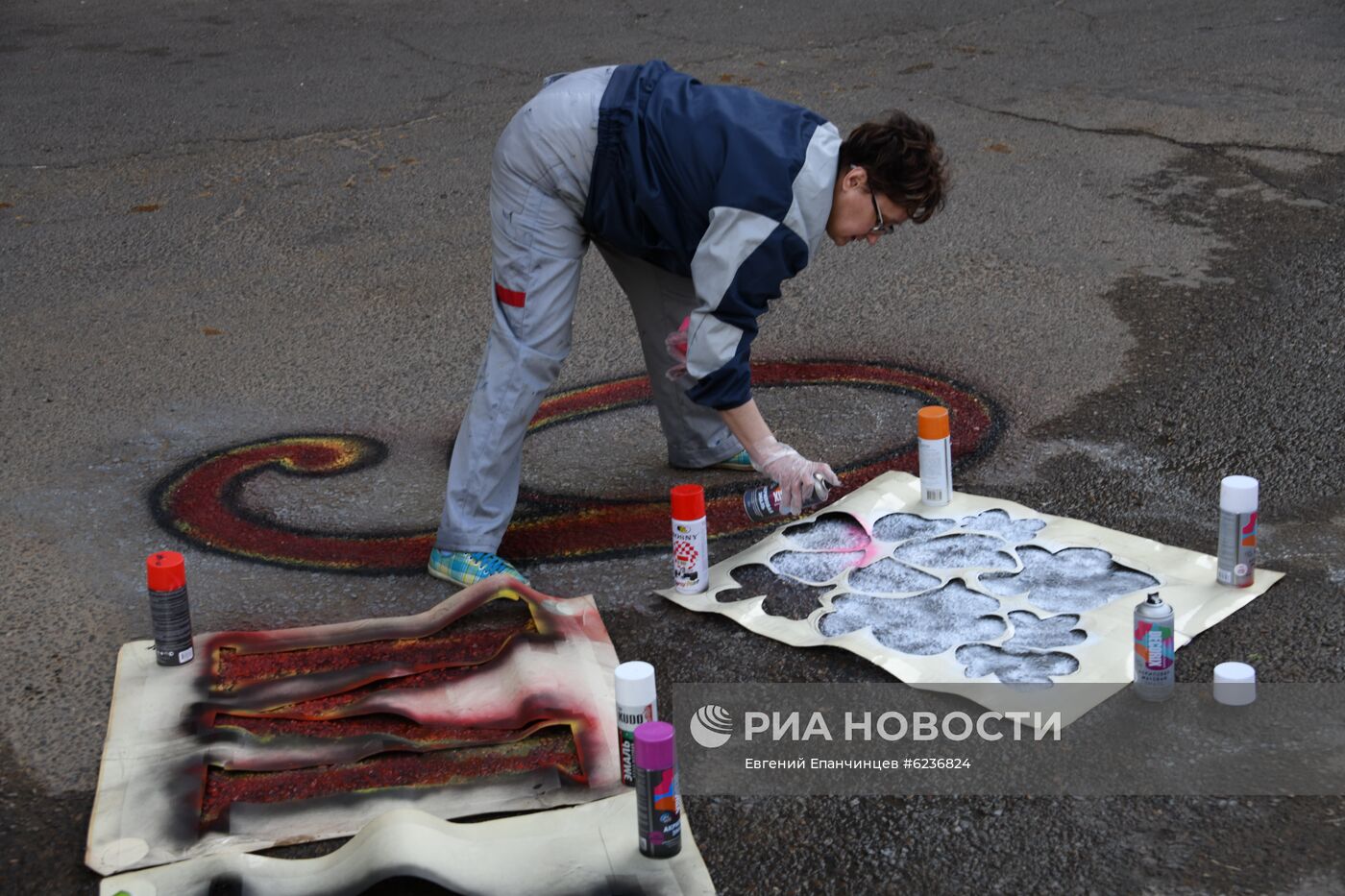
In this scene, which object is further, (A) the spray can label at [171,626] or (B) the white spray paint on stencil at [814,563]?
(B) the white spray paint on stencil at [814,563]

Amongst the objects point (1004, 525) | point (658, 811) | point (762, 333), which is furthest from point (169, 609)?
point (762, 333)

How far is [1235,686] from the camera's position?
2.91 m

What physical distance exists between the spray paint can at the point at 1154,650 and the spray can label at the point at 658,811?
3.34 ft

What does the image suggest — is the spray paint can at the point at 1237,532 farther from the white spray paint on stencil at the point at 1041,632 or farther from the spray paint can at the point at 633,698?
the spray paint can at the point at 633,698

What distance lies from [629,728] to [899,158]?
1348 millimetres

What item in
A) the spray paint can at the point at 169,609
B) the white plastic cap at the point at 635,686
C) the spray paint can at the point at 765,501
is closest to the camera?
the white plastic cap at the point at 635,686

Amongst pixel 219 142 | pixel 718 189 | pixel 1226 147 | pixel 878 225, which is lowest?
pixel 1226 147

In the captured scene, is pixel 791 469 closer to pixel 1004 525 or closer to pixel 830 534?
pixel 830 534

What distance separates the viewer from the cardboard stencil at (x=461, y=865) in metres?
2.50

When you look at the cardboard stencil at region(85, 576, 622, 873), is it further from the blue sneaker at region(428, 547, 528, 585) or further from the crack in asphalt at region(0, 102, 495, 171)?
the crack in asphalt at region(0, 102, 495, 171)

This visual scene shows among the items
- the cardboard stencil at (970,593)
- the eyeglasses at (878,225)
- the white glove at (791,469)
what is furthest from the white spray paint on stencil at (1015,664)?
the eyeglasses at (878,225)

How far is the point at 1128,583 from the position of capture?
11.2 ft

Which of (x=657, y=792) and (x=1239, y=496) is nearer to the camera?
(x=657, y=792)

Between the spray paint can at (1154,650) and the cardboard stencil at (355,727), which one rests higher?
the spray paint can at (1154,650)
